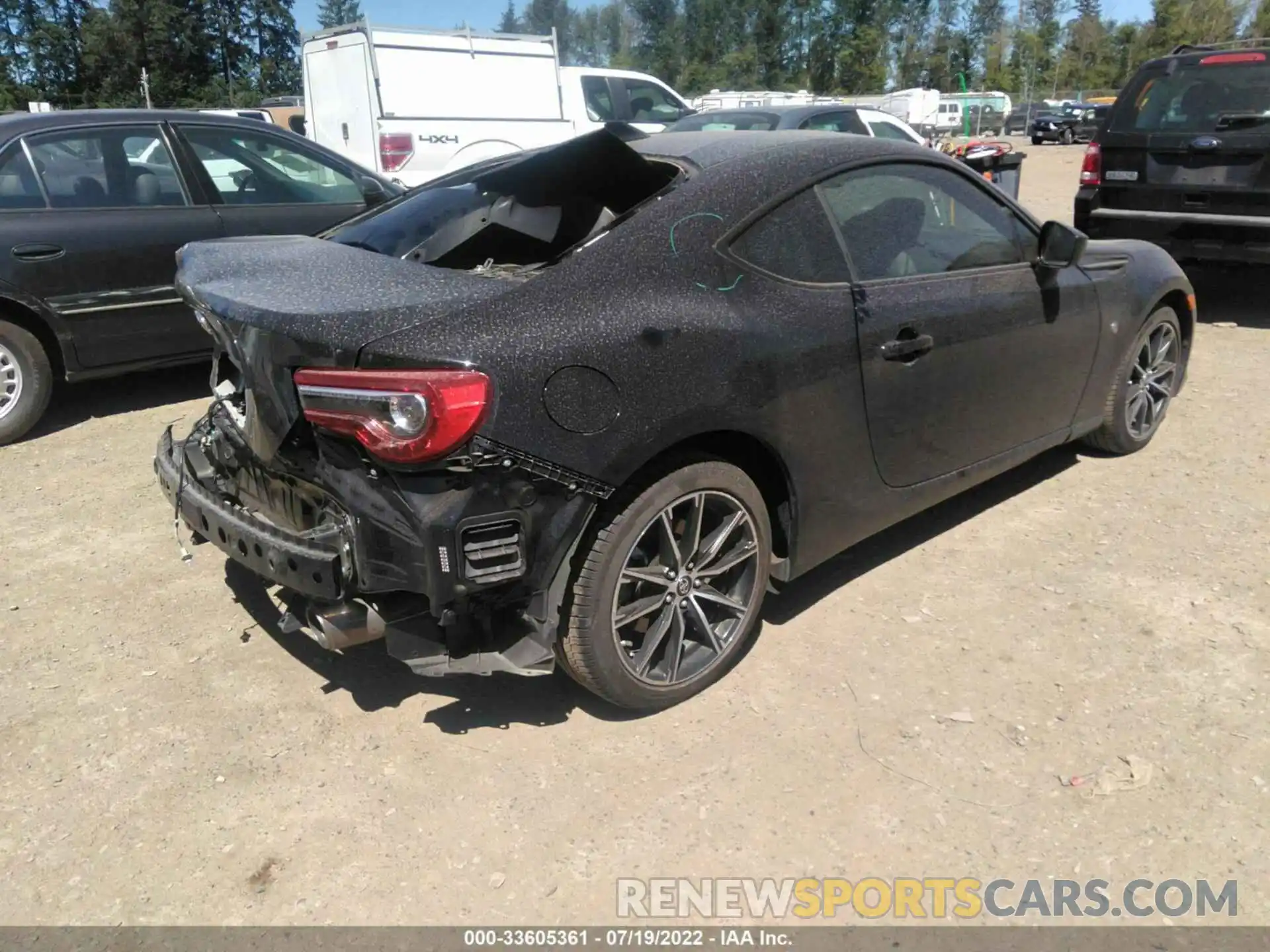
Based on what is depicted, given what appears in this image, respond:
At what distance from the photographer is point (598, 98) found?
513 inches

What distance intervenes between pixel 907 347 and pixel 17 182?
15.5ft

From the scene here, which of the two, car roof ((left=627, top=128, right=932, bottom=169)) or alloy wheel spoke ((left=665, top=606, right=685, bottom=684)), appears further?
car roof ((left=627, top=128, right=932, bottom=169))

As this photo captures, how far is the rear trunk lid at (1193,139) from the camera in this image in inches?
273

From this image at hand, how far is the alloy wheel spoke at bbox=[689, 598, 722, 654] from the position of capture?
119 inches

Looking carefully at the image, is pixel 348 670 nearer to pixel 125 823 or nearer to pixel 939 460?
pixel 125 823

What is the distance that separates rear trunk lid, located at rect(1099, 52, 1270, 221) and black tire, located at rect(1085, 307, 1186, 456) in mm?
2676

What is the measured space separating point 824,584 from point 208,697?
2.21m

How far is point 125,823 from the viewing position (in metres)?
2.64

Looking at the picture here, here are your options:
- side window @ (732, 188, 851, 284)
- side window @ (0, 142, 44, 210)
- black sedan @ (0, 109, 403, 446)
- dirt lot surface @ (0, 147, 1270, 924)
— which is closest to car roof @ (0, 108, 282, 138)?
black sedan @ (0, 109, 403, 446)

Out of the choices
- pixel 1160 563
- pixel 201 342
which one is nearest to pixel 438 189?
pixel 201 342

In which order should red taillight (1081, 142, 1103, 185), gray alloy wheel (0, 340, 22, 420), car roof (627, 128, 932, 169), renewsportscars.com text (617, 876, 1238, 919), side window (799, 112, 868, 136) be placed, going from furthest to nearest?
side window (799, 112, 868, 136), red taillight (1081, 142, 1103, 185), gray alloy wheel (0, 340, 22, 420), car roof (627, 128, 932, 169), renewsportscars.com text (617, 876, 1238, 919)

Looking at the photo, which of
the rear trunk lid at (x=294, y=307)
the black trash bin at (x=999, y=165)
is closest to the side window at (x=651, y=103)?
the black trash bin at (x=999, y=165)

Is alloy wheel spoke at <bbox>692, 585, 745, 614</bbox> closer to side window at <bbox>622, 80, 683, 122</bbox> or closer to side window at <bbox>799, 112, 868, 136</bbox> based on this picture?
side window at <bbox>799, 112, 868, 136</bbox>

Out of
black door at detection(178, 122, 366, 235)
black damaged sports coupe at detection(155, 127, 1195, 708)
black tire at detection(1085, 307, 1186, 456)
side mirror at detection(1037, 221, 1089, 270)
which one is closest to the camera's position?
black damaged sports coupe at detection(155, 127, 1195, 708)
